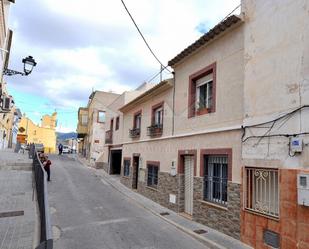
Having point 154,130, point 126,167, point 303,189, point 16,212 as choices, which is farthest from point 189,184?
point 126,167

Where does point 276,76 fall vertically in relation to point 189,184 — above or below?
above

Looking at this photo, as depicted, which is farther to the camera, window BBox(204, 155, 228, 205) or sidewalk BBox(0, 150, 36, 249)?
window BBox(204, 155, 228, 205)

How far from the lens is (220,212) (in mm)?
9555

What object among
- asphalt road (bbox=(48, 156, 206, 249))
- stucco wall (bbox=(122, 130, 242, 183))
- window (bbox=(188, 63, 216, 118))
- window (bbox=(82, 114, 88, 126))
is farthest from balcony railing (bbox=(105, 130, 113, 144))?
window (bbox=(82, 114, 88, 126))

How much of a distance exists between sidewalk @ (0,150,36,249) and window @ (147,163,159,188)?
5.70 m

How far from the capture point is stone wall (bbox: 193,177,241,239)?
8859 millimetres

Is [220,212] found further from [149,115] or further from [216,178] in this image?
[149,115]

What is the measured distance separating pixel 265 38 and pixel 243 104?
1865mm

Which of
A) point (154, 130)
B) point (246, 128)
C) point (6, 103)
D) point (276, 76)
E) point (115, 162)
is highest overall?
point (6, 103)

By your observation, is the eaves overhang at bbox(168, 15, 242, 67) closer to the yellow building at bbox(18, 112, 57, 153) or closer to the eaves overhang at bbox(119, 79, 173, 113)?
the eaves overhang at bbox(119, 79, 173, 113)

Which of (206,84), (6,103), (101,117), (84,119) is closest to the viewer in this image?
(206,84)

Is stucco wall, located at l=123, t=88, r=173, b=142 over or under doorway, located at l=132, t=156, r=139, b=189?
over

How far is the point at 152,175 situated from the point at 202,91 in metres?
5.84

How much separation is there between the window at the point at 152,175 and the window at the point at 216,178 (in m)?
4.69
